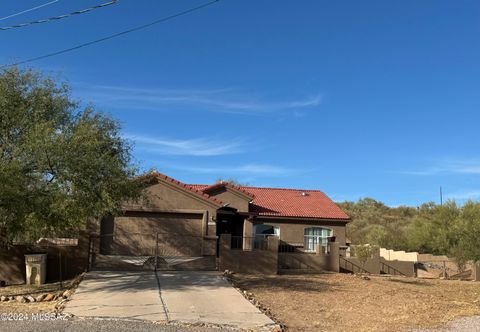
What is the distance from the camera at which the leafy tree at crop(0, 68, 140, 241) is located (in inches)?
582

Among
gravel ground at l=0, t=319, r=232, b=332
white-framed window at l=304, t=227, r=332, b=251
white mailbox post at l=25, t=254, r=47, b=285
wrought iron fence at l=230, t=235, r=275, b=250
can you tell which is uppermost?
white-framed window at l=304, t=227, r=332, b=251

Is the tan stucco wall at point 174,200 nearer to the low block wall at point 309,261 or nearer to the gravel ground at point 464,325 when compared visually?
the low block wall at point 309,261

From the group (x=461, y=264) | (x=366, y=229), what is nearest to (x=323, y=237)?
(x=461, y=264)

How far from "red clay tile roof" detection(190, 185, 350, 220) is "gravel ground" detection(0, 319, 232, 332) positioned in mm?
20657

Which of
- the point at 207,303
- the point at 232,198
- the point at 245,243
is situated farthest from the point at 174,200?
the point at 207,303

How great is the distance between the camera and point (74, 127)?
663 inches

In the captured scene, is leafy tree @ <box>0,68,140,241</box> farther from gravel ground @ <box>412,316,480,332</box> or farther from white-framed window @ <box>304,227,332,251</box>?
white-framed window @ <box>304,227,332,251</box>

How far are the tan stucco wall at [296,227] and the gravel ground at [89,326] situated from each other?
71.5 ft

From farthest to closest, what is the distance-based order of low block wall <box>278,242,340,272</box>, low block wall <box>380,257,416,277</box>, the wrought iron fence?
1. low block wall <box>380,257,416,277</box>
2. the wrought iron fence
3. low block wall <box>278,242,340,272</box>

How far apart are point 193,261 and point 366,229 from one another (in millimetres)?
47506

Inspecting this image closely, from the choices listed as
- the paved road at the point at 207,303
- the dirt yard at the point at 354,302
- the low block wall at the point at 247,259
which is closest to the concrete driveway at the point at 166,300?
the paved road at the point at 207,303

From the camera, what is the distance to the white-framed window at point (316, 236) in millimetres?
34344

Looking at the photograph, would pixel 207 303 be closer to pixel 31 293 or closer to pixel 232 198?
pixel 31 293

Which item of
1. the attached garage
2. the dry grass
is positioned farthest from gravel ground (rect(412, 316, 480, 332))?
the attached garage
